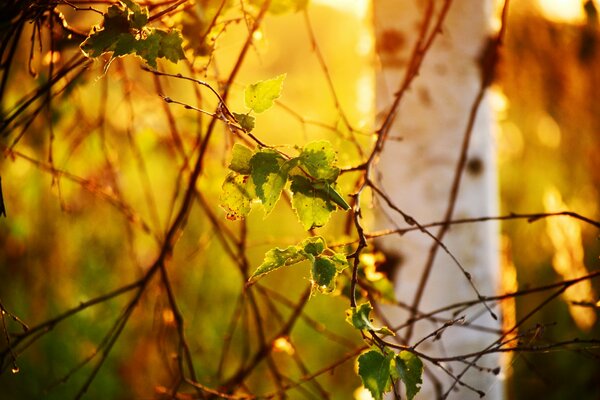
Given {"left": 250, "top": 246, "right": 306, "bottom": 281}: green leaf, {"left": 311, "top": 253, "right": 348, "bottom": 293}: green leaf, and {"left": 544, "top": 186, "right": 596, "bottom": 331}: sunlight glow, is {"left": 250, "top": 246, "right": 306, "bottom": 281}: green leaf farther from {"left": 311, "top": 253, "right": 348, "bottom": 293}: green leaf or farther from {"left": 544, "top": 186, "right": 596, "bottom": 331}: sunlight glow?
{"left": 544, "top": 186, "right": 596, "bottom": 331}: sunlight glow

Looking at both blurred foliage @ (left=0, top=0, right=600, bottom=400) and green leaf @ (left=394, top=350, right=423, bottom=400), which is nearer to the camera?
green leaf @ (left=394, top=350, right=423, bottom=400)

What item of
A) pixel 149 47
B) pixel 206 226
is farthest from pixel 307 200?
pixel 206 226

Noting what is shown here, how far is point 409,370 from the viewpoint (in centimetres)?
56

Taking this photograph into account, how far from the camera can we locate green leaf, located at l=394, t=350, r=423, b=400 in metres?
0.55

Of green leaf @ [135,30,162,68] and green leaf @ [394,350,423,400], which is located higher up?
green leaf @ [135,30,162,68]

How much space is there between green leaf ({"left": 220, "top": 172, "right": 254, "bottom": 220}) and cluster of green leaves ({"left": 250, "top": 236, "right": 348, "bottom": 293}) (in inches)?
3.2

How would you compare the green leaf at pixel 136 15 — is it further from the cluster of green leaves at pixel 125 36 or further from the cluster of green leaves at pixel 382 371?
the cluster of green leaves at pixel 382 371

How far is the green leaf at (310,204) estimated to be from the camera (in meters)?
0.59

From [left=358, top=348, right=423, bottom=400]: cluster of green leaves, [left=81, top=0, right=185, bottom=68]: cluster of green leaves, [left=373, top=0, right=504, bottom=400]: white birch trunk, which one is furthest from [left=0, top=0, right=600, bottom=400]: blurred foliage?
[left=358, top=348, right=423, bottom=400]: cluster of green leaves

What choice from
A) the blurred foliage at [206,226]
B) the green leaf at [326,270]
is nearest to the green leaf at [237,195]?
the green leaf at [326,270]

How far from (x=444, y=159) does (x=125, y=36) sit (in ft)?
2.30

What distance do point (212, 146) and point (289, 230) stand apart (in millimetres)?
3222

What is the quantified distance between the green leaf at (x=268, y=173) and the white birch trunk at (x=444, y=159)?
58cm

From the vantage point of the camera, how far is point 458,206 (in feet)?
3.74
